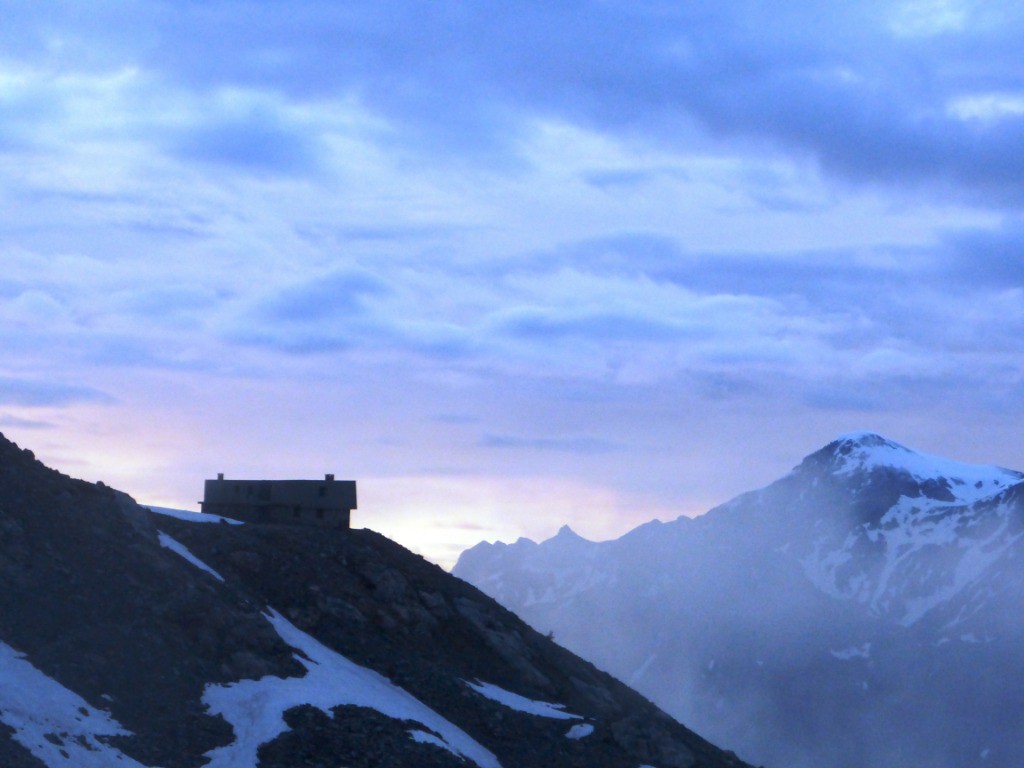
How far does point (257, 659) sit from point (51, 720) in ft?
33.9

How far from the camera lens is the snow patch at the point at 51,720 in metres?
34.6

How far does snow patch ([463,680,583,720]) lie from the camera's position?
53562 mm

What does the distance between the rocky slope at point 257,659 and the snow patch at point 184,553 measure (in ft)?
0.59

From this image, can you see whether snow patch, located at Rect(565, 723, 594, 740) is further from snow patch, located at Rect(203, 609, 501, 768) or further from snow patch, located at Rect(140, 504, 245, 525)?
snow patch, located at Rect(140, 504, 245, 525)

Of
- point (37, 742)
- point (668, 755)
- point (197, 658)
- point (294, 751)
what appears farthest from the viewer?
point (668, 755)

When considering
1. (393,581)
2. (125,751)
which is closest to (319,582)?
(393,581)

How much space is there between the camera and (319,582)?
5703 cm

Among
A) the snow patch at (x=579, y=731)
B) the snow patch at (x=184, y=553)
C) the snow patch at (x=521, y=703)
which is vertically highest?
the snow patch at (x=184, y=553)

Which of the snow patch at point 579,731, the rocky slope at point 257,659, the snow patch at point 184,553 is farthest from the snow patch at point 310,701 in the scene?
the snow patch at point 579,731

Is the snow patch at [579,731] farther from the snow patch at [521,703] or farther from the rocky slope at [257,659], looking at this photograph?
the snow patch at [521,703]

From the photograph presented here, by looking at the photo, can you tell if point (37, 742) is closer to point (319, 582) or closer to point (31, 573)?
point (31, 573)

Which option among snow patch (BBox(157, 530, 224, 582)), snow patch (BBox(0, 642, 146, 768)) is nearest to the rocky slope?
snow patch (BBox(0, 642, 146, 768))

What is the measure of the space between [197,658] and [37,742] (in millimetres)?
9810

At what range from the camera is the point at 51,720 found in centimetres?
3625
